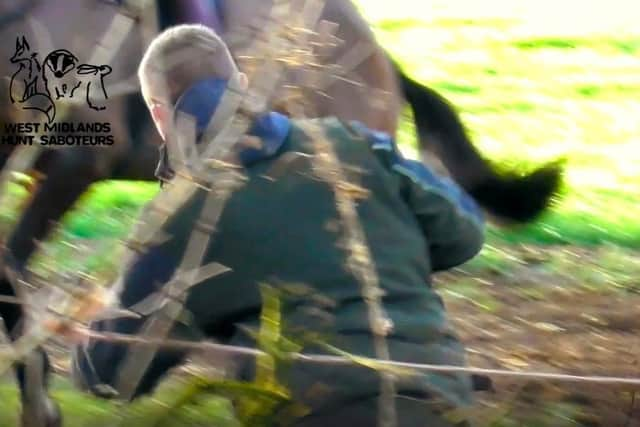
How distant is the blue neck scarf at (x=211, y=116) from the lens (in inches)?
83.0

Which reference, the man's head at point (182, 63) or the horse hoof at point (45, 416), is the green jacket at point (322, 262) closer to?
the man's head at point (182, 63)

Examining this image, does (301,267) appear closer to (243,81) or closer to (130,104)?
(243,81)

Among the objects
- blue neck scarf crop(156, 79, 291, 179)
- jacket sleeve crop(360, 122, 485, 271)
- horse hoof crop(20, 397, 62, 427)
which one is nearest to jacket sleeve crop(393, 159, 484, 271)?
jacket sleeve crop(360, 122, 485, 271)

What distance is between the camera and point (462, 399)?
7.23ft

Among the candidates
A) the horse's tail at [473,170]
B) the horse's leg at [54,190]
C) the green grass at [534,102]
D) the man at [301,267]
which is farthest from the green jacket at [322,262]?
the green grass at [534,102]

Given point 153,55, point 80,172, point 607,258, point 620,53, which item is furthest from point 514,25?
point 153,55

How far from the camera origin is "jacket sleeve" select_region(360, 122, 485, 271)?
7.42ft

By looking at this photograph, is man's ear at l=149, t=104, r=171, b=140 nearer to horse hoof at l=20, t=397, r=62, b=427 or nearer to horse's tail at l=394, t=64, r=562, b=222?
horse hoof at l=20, t=397, r=62, b=427

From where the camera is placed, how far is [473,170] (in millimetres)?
4137

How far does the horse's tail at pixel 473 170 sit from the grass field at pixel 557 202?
0.12 meters

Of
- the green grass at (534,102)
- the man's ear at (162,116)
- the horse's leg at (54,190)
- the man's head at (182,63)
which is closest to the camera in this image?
the man's ear at (162,116)

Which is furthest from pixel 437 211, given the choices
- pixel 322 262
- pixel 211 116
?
pixel 211 116

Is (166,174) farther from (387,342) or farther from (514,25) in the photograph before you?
(514,25)

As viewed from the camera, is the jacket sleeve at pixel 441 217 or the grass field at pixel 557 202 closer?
the jacket sleeve at pixel 441 217
